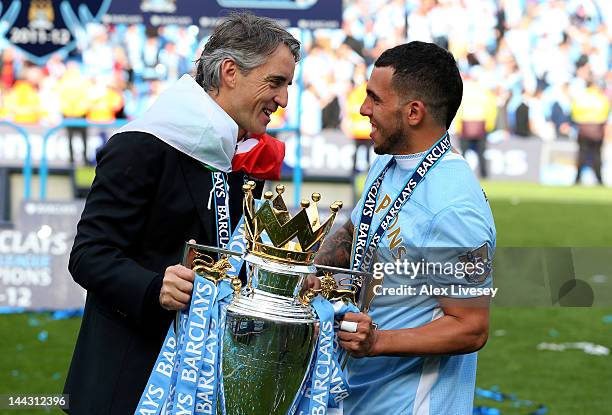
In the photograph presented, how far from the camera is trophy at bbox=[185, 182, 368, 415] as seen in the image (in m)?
2.31

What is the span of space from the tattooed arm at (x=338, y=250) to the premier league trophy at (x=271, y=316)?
68cm

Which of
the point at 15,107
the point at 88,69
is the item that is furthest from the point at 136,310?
the point at 15,107

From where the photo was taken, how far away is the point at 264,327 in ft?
7.57

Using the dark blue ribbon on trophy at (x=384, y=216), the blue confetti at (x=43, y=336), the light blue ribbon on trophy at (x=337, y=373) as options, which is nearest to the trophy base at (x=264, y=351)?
the light blue ribbon on trophy at (x=337, y=373)

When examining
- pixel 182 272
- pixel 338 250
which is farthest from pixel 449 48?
pixel 182 272

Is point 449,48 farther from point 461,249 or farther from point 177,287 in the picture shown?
point 177,287

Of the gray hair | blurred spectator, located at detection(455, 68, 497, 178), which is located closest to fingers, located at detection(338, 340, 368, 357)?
the gray hair

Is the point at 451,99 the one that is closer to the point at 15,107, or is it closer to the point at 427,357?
the point at 427,357

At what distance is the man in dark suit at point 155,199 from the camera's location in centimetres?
254

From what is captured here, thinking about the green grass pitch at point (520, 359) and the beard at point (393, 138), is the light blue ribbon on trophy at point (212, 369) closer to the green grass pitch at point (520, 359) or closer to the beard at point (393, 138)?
the beard at point (393, 138)

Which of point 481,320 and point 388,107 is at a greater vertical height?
point 388,107

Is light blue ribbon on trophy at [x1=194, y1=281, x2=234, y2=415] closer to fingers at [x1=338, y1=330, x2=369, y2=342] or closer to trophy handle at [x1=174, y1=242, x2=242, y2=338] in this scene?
trophy handle at [x1=174, y1=242, x2=242, y2=338]

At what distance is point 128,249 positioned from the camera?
2609 mm

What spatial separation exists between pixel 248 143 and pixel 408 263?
54 centimetres
